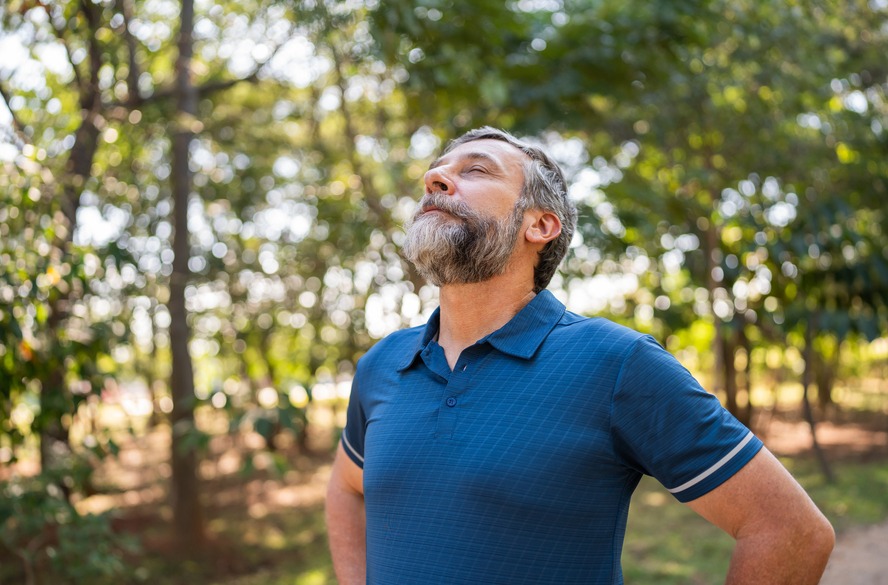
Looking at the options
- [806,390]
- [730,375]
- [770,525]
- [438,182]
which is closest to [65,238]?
[438,182]

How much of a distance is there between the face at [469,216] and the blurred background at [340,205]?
242 centimetres

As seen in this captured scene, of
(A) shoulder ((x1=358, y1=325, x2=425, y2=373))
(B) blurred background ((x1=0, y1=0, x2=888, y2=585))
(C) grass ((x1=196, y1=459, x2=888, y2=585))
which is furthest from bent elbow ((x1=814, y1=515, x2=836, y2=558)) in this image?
(C) grass ((x1=196, y1=459, x2=888, y2=585))

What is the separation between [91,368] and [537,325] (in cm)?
371

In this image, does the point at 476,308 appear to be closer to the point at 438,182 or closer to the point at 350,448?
the point at 438,182

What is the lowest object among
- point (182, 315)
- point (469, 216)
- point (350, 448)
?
point (182, 315)

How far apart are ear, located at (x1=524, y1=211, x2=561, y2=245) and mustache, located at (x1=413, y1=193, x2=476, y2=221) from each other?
161 millimetres

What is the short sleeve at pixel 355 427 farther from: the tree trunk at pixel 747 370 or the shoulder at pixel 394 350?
the tree trunk at pixel 747 370

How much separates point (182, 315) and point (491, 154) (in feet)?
19.1

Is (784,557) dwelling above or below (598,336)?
below

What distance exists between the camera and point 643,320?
827cm

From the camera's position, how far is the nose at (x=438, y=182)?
1.93 metres

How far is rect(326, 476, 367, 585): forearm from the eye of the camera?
Result: 2.12 meters

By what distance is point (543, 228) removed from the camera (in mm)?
1983

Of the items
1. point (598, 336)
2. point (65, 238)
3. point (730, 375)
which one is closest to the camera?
point (598, 336)
